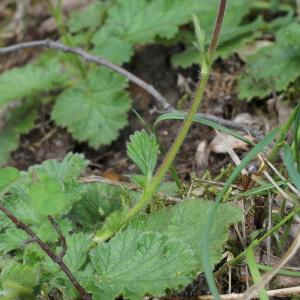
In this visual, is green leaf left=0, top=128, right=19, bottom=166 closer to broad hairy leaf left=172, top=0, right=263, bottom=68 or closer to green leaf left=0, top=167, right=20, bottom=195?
broad hairy leaf left=172, top=0, right=263, bottom=68

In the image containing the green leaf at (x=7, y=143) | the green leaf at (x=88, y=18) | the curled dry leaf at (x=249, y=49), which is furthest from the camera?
the green leaf at (x=88, y=18)

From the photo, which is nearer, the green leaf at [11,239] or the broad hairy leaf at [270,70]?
the green leaf at [11,239]

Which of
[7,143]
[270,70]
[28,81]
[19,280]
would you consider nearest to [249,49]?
[270,70]

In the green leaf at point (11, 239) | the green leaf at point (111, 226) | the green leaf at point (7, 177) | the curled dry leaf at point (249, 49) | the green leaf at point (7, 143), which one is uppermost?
the green leaf at point (7, 177)

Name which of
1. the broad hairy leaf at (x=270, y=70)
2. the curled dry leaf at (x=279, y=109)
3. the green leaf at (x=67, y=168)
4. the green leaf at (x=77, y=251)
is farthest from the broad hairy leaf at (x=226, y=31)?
the green leaf at (x=77, y=251)

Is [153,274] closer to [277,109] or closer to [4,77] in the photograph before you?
[277,109]

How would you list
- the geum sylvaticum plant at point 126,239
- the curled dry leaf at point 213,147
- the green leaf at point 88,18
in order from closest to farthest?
the geum sylvaticum plant at point 126,239, the curled dry leaf at point 213,147, the green leaf at point 88,18

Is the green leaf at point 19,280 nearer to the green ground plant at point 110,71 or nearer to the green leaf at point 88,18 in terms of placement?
the green ground plant at point 110,71

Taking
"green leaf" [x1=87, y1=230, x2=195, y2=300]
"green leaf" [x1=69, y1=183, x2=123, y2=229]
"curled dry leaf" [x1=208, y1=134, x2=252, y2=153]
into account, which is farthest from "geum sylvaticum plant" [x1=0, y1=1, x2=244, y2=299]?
"curled dry leaf" [x1=208, y1=134, x2=252, y2=153]

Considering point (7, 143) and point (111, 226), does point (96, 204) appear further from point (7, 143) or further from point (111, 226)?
point (7, 143)
